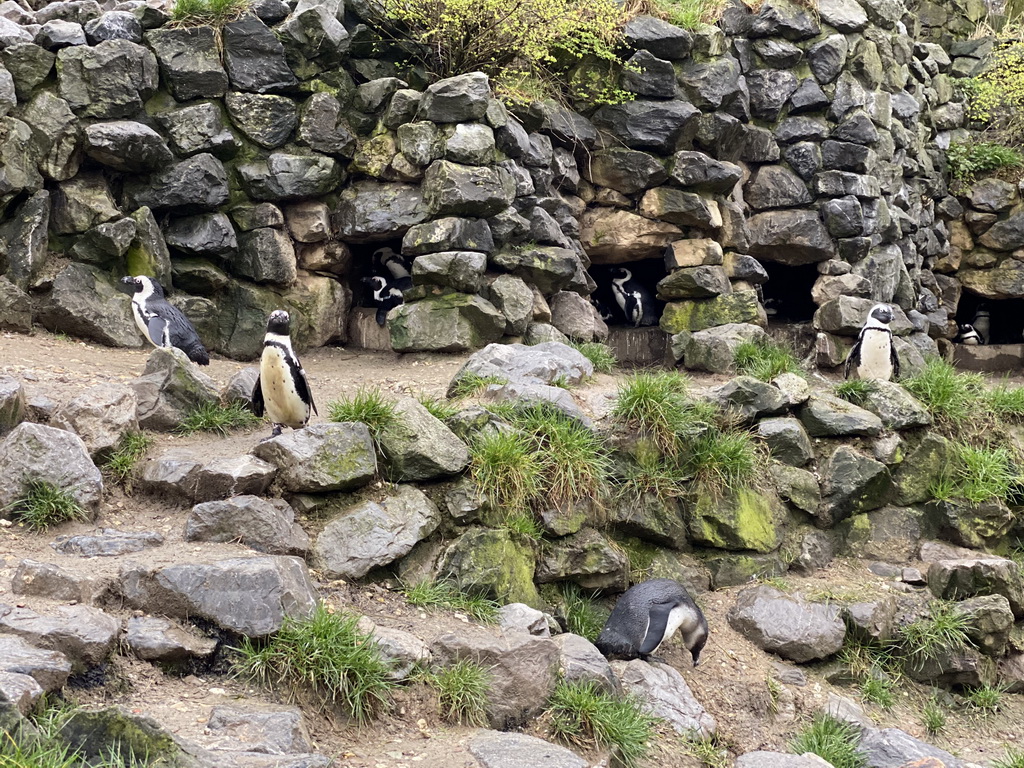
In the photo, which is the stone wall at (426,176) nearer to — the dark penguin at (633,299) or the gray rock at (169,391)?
the dark penguin at (633,299)

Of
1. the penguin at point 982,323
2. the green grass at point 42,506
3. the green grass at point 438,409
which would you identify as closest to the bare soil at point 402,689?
the green grass at point 42,506

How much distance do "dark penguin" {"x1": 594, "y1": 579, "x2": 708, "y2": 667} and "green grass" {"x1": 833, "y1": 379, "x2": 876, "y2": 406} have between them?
2701 millimetres

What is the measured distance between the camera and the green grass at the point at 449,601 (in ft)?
16.0

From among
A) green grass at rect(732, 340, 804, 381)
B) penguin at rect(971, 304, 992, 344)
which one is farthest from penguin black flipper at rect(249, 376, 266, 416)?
penguin at rect(971, 304, 992, 344)

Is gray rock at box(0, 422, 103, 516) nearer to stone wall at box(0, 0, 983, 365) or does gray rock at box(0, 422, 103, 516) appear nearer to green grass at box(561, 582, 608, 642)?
green grass at box(561, 582, 608, 642)

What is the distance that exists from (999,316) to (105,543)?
13.3m

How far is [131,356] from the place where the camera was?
7523mm

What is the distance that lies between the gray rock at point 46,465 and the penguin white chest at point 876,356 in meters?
6.41

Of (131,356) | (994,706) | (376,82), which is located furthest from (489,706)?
(376,82)

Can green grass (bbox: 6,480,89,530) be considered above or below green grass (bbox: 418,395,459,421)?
below

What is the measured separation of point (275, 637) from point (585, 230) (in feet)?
22.5

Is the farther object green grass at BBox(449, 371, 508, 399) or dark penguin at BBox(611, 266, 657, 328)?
dark penguin at BBox(611, 266, 657, 328)

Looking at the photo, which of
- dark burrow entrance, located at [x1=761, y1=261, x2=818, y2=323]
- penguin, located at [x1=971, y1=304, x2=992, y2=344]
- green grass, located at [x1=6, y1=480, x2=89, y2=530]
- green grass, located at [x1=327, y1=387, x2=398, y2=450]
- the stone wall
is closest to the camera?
green grass, located at [x1=6, y1=480, x2=89, y2=530]

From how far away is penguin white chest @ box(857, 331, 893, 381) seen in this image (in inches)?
328
